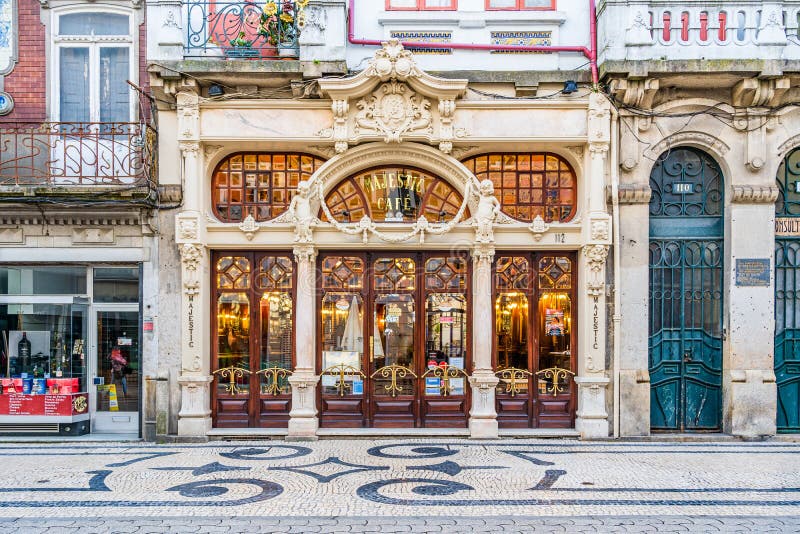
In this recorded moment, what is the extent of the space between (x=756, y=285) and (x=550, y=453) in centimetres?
454


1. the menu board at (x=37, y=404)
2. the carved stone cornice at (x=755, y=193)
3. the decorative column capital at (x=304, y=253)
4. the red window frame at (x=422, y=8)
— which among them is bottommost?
the menu board at (x=37, y=404)

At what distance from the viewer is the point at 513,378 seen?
11.2 meters

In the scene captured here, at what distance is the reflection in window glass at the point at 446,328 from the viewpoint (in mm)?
11289

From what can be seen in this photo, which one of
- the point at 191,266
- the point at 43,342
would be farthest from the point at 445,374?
the point at 43,342

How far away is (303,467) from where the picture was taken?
29.8 ft

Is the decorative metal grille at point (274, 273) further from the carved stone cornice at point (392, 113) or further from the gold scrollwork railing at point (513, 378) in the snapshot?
the gold scrollwork railing at point (513, 378)

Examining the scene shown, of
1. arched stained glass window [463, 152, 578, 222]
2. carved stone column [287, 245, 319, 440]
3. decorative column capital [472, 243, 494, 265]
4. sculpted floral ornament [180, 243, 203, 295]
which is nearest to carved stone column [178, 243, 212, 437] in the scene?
sculpted floral ornament [180, 243, 203, 295]

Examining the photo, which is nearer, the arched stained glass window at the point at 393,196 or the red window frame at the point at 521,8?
the red window frame at the point at 521,8

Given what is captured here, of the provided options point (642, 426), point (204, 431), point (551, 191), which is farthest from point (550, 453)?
point (204, 431)

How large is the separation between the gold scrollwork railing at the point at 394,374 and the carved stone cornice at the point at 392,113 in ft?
12.3

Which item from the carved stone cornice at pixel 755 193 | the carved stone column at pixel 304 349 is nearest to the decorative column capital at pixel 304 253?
the carved stone column at pixel 304 349

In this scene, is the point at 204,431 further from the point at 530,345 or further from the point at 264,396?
the point at 530,345

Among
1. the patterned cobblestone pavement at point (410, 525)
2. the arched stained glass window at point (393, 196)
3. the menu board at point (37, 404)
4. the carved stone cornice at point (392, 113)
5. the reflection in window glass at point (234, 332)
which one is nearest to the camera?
the patterned cobblestone pavement at point (410, 525)

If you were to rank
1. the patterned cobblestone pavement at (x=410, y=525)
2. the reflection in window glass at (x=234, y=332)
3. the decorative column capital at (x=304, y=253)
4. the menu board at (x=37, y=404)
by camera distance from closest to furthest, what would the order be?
the patterned cobblestone pavement at (x=410, y=525) < the menu board at (x=37, y=404) < the decorative column capital at (x=304, y=253) < the reflection in window glass at (x=234, y=332)
